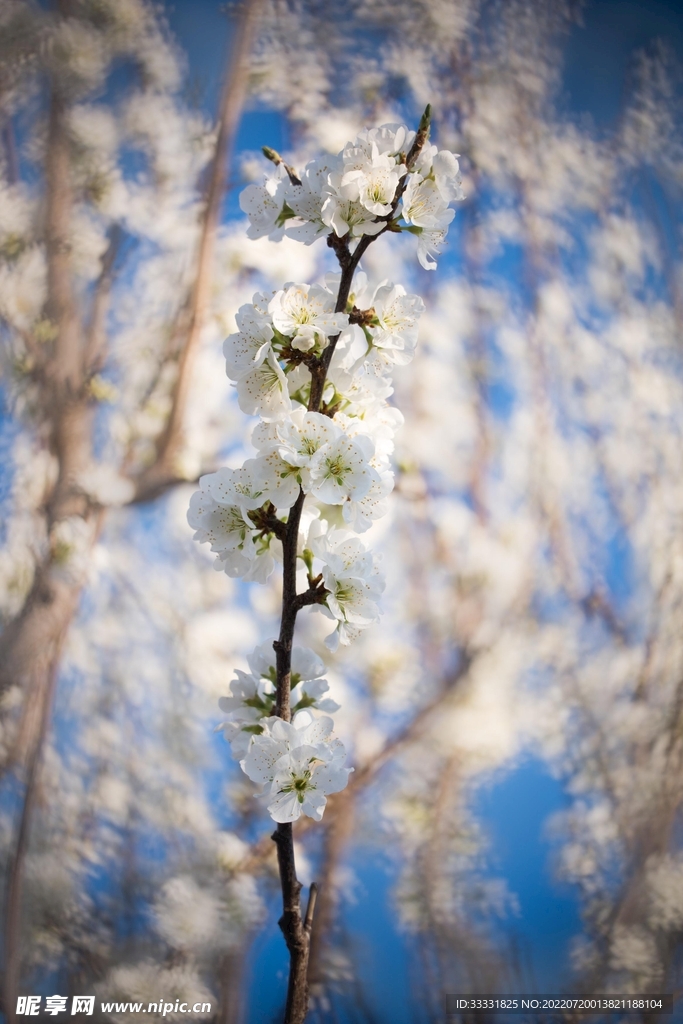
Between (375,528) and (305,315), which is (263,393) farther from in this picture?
(375,528)

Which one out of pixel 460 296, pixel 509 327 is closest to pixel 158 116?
pixel 460 296

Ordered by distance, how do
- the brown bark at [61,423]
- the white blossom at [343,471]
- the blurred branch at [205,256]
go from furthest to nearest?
the blurred branch at [205,256] < the brown bark at [61,423] < the white blossom at [343,471]

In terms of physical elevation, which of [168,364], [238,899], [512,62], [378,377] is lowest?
[238,899]

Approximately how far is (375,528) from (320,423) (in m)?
1.03

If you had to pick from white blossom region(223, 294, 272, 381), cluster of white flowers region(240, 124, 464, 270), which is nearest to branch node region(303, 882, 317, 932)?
white blossom region(223, 294, 272, 381)

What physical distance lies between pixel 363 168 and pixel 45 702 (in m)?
1.25

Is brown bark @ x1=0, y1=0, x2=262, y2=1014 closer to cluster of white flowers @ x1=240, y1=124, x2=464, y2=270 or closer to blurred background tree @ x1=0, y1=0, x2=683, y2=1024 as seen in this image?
blurred background tree @ x1=0, y1=0, x2=683, y2=1024

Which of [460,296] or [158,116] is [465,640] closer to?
[460,296]

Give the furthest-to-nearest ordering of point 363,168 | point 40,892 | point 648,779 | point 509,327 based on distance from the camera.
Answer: point 509,327 → point 648,779 → point 40,892 → point 363,168

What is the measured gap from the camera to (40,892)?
4.92ft

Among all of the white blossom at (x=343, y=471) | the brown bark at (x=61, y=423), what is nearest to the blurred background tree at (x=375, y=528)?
the brown bark at (x=61, y=423)

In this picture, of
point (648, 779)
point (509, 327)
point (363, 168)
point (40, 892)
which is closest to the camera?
point (363, 168)

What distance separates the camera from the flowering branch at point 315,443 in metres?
0.72

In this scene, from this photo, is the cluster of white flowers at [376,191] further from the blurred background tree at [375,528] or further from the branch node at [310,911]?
the blurred background tree at [375,528]
